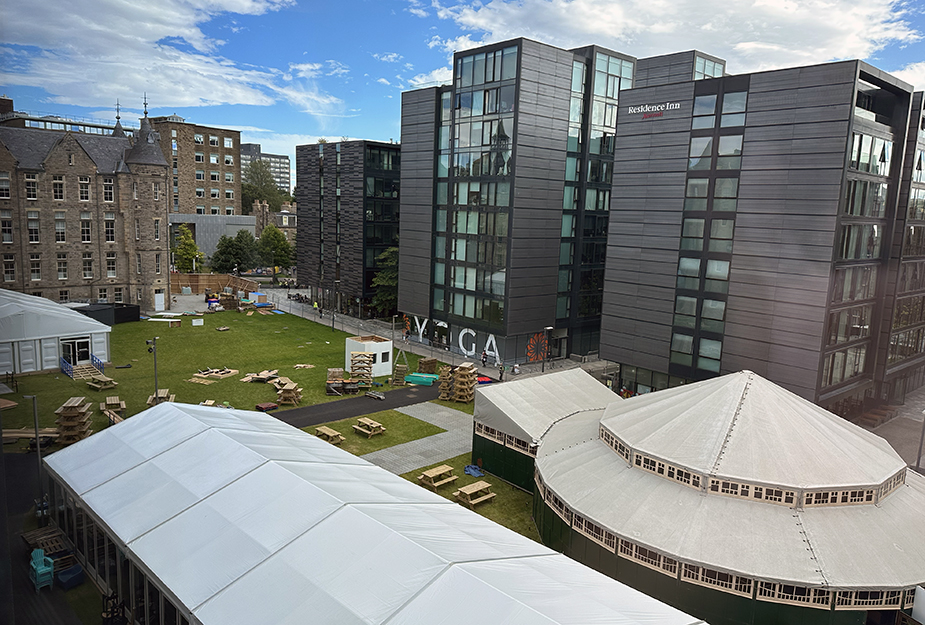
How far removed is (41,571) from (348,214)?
54.3 m

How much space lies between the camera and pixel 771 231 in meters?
34.8

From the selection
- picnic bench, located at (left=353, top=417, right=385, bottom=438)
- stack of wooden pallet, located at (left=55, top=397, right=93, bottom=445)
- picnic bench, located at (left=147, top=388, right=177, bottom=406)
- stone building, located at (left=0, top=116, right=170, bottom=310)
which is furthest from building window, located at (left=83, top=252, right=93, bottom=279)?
picnic bench, located at (left=353, top=417, right=385, bottom=438)

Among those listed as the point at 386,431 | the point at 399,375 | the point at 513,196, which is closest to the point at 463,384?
the point at 399,375

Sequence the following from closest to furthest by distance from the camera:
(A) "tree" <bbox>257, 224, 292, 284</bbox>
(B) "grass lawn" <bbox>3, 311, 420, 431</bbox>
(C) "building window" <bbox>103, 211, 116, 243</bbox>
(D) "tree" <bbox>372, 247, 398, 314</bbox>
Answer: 1. (B) "grass lawn" <bbox>3, 311, 420, 431</bbox>
2. (C) "building window" <bbox>103, 211, 116, 243</bbox>
3. (D) "tree" <bbox>372, 247, 398, 314</bbox>
4. (A) "tree" <bbox>257, 224, 292, 284</bbox>

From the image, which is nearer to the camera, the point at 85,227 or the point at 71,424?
the point at 71,424

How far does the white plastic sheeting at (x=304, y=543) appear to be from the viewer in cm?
1320

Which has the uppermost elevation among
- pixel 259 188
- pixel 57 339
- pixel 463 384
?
pixel 259 188

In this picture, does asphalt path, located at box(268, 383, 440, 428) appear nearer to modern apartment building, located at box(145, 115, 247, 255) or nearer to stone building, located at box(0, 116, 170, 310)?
stone building, located at box(0, 116, 170, 310)

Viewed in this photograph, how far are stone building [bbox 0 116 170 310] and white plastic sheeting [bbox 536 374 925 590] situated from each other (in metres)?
43.6

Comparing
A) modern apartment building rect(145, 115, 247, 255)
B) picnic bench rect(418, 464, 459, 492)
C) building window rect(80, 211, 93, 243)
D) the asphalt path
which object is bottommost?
the asphalt path

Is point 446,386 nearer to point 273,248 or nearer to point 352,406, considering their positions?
point 352,406

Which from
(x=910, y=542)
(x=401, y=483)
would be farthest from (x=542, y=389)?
(x=910, y=542)

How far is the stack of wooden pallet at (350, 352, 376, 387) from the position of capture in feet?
142

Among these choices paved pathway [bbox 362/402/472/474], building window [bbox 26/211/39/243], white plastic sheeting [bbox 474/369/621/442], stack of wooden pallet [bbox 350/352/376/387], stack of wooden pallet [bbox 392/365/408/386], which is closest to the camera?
building window [bbox 26/211/39/243]
